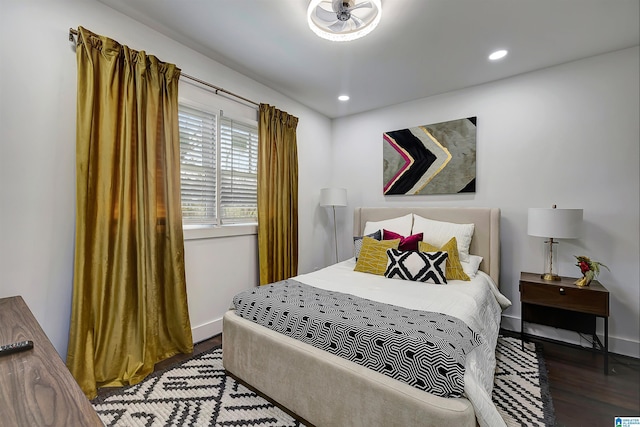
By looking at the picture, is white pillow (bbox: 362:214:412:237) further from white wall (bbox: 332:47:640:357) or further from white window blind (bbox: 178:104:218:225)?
white window blind (bbox: 178:104:218:225)

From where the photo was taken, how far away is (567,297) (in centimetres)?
219

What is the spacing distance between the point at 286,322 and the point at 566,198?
2.68m

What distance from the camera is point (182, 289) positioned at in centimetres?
227

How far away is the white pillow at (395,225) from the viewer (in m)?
3.00

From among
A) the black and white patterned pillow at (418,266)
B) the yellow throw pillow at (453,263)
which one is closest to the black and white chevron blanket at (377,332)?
the black and white patterned pillow at (418,266)

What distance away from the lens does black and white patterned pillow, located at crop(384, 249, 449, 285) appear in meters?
2.27

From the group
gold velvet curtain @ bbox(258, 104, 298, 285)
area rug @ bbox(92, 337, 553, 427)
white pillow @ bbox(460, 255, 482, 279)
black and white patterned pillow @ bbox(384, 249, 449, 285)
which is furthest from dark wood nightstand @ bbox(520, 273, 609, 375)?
gold velvet curtain @ bbox(258, 104, 298, 285)

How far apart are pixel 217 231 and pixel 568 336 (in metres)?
3.34

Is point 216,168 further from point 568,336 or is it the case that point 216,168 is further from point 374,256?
point 568,336

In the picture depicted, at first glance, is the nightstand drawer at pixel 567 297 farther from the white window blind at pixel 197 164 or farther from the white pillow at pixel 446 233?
the white window blind at pixel 197 164

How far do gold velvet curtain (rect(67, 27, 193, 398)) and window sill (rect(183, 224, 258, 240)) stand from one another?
7.3 inches

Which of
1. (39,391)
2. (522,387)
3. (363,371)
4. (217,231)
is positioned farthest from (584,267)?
(39,391)

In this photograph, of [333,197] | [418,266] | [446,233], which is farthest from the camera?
[333,197]

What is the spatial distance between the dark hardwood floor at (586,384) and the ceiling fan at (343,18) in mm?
2610
